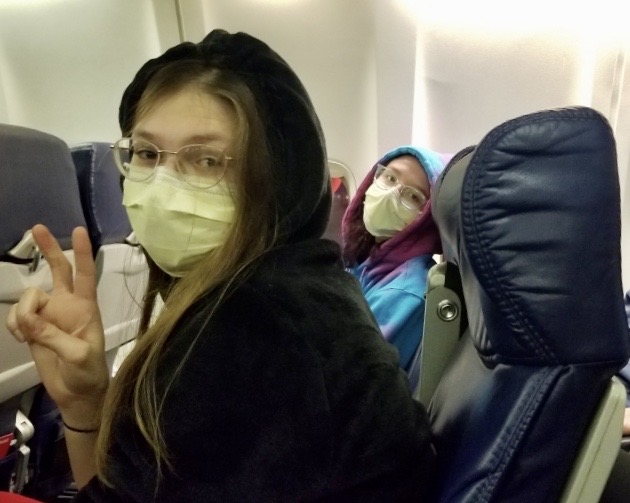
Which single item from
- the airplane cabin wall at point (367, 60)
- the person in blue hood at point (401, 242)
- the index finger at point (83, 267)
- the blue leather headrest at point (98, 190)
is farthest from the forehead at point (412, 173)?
the index finger at point (83, 267)

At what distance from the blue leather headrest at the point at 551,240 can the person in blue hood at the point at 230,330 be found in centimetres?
21

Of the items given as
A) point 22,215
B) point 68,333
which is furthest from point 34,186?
point 68,333

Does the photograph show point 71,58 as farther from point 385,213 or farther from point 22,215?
point 385,213

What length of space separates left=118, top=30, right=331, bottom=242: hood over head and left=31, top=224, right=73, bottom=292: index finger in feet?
1.42

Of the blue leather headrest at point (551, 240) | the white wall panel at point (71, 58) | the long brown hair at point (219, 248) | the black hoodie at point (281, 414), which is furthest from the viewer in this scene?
the white wall panel at point (71, 58)

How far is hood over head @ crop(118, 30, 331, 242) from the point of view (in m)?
0.84

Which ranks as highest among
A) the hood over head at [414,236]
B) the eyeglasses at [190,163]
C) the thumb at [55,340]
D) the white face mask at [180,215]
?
the eyeglasses at [190,163]

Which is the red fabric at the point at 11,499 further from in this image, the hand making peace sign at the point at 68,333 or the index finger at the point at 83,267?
the index finger at the point at 83,267

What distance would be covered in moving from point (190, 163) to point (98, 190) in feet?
3.25

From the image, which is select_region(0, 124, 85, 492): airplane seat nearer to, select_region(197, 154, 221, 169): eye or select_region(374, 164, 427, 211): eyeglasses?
select_region(197, 154, 221, 169): eye

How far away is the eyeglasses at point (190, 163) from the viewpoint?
33.6 inches

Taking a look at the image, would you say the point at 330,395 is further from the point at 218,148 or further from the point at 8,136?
the point at 8,136

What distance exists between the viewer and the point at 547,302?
1.64ft

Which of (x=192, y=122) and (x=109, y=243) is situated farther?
(x=109, y=243)
